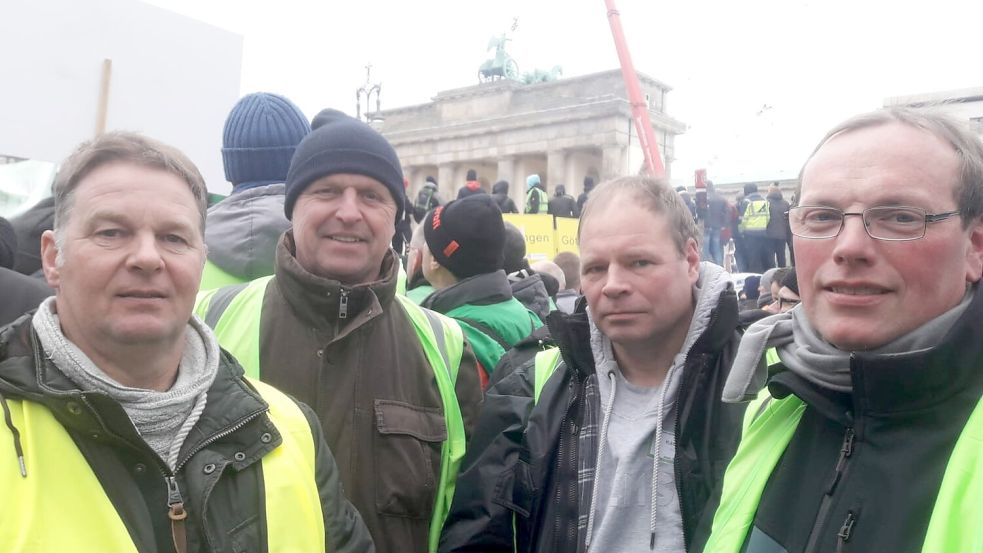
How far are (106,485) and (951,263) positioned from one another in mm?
1833

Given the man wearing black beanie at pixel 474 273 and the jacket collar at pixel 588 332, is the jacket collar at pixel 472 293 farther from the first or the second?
the jacket collar at pixel 588 332

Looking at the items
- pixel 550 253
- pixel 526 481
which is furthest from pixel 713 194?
pixel 526 481

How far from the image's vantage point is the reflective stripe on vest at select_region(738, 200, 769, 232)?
44.7 feet

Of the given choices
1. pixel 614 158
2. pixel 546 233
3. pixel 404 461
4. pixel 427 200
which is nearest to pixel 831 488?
pixel 404 461

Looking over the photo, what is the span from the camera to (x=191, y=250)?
74.2 inches

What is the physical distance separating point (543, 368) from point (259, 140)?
1.69 m

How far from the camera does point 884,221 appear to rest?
1.62 meters

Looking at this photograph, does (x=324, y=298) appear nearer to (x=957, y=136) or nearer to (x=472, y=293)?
(x=472, y=293)

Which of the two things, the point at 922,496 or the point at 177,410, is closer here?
the point at 922,496

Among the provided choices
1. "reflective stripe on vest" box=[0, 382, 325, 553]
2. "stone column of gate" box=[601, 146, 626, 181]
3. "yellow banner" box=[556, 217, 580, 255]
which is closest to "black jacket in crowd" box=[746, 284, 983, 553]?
"reflective stripe on vest" box=[0, 382, 325, 553]

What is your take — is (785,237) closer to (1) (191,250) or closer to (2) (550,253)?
(2) (550,253)

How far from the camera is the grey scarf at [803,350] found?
157 cm

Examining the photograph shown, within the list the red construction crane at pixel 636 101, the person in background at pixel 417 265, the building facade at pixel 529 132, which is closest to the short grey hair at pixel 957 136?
the person in background at pixel 417 265

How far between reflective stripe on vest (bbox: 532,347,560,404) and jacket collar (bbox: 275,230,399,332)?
1.84ft
